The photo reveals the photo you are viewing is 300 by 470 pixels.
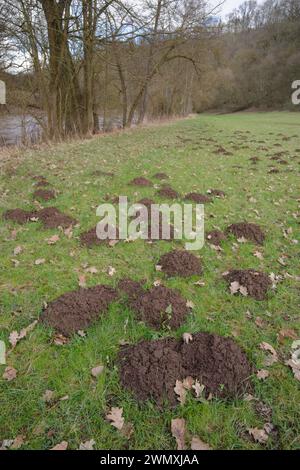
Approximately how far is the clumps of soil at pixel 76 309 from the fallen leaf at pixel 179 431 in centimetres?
126

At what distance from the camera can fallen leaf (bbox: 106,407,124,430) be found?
2.17 meters

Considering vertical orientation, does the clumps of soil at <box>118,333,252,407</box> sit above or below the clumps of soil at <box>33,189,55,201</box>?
below

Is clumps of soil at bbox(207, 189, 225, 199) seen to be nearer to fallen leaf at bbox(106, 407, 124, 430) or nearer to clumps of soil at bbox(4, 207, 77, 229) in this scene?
clumps of soil at bbox(4, 207, 77, 229)

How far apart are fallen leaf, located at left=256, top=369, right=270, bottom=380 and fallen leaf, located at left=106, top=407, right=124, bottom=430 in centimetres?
121

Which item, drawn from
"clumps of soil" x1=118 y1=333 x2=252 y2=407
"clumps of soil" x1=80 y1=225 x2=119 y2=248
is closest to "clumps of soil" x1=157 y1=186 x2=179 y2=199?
"clumps of soil" x1=80 y1=225 x2=119 y2=248

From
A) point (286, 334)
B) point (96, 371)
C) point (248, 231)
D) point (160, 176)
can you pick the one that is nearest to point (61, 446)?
point (96, 371)

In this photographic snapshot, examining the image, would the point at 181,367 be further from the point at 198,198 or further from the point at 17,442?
the point at 198,198

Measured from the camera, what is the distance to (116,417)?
2.21 metres

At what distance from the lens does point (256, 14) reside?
254ft

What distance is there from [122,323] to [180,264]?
4.20ft

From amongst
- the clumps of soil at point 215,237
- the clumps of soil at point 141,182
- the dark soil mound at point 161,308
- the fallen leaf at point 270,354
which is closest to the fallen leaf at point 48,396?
the dark soil mound at point 161,308

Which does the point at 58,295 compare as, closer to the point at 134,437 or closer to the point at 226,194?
the point at 134,437

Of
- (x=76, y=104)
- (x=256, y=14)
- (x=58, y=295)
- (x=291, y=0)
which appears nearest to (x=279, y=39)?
(x=291, y=0)

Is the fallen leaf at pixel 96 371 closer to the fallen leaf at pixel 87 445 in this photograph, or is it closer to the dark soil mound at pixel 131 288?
the fallen leaf at pixel 87 445
